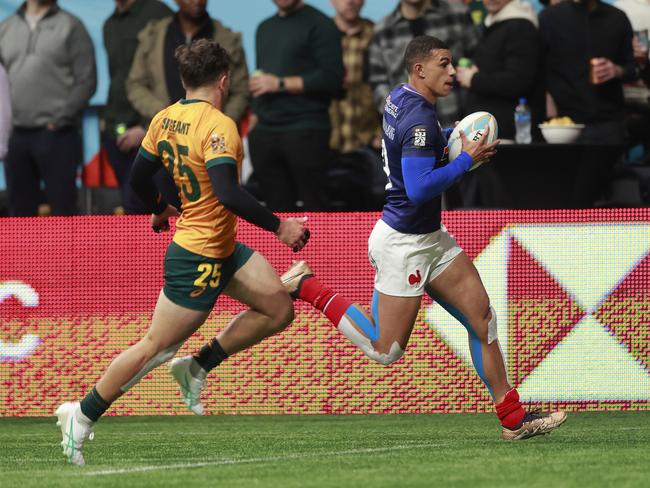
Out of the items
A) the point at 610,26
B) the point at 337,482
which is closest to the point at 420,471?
the point at 337,482

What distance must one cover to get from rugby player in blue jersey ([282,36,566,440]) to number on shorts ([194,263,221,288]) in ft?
2.50

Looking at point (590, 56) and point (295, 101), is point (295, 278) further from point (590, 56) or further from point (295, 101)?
point (590, 56)

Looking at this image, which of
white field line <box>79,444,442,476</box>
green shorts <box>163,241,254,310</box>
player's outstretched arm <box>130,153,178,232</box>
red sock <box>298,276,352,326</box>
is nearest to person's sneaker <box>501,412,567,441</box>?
white field line <box>79,444,442,476</box>

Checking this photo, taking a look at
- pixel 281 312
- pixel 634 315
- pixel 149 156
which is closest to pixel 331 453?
pixel 281 312

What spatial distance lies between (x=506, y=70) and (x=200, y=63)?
5.07m

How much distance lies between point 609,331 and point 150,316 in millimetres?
3190

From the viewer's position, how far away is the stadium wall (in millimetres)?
9562

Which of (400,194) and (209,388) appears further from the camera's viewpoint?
(209,388)

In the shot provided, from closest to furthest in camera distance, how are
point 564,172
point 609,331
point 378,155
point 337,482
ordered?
point 337,482, point 609,331, point 564,172, point 378,155

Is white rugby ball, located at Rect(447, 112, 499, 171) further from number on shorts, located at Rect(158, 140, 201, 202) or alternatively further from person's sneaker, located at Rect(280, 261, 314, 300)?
number on shorts, located at Rect(158, 140, 201, 202)

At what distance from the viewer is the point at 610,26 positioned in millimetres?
11656

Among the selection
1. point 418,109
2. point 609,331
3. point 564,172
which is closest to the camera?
point 418,109

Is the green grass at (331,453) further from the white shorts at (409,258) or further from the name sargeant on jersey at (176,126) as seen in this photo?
the name sargeant on jersey at (176,126)

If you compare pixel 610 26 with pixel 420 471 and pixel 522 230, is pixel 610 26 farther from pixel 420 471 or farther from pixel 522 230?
pixel 420 471
